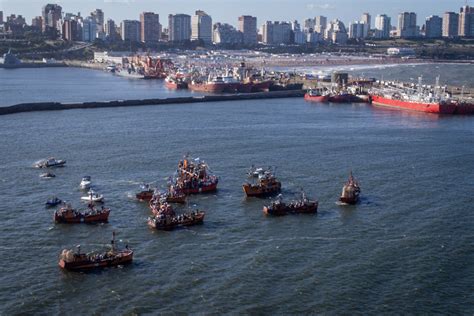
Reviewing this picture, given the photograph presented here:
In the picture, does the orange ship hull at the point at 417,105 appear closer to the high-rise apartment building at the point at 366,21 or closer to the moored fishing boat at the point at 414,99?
the moored fishing boat at the point at 414,99

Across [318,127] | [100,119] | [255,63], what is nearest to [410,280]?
[318,127]

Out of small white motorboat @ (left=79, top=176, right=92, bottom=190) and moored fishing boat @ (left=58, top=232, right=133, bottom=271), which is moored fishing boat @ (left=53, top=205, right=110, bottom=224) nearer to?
moored fishing boat @ (left=58, top=232, right=133, bottom=271)

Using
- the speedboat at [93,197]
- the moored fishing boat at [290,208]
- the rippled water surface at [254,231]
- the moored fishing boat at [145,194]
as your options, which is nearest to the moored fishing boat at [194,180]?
the rippled water surface at [254,231]

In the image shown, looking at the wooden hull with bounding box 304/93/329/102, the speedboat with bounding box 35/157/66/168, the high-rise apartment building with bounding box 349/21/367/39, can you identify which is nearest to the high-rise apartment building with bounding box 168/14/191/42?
the high-rise apartment building with bounding box 349/21/367/39

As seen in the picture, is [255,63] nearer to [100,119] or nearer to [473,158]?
[100,119]

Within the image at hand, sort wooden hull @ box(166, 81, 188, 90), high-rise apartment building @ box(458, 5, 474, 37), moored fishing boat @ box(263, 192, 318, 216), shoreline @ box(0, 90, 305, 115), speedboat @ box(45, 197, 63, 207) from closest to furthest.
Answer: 1. moored fishing boat @ box(263, 192, 318, 216)
2. speedboat @ box(45, 197, 63, 207)
3. shoreline @ box(0, 90, 305, 115)
4. wooden hull @ box(166, 81, 188, 90)
5. high-rise apartment building @ box(458, 5, 474, 37)

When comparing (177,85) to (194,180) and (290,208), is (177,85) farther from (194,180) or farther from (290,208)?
(290,208)

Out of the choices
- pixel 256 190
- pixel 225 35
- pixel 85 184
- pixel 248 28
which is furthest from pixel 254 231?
pixel 248 28
